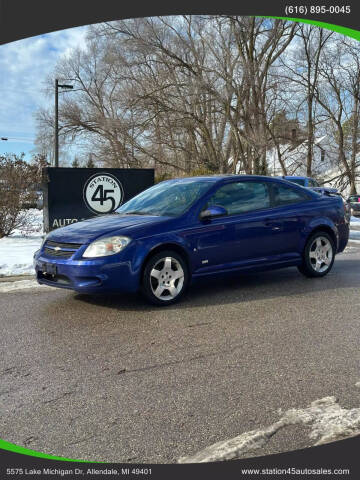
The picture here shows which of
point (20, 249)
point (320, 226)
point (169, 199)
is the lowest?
point (20, 249)

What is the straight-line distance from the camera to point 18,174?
37.3ft

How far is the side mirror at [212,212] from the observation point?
6.11 metres

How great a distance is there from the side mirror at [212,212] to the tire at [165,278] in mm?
613

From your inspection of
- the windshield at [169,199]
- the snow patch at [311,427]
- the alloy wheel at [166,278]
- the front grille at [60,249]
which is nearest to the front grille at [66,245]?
the front grille at [60,249]

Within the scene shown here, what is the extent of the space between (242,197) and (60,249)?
255 cm

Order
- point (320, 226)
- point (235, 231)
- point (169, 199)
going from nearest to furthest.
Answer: point (235, 231) → point (169, 199) → point (320, 226)

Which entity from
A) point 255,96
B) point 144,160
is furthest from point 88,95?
point 255,96

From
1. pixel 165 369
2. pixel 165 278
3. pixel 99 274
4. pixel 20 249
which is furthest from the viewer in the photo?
pixel 20 249

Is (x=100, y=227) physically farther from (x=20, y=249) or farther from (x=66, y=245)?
(x=20, y=249)

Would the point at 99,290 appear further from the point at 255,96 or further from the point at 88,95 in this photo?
the point at 88,95

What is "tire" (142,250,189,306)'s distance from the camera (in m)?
5.72

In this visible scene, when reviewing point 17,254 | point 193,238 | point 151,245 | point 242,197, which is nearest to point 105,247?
point 151,245

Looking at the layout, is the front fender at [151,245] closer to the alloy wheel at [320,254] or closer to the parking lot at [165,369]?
the parking lot at [165,369]

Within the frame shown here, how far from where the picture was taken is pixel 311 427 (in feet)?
9.82
